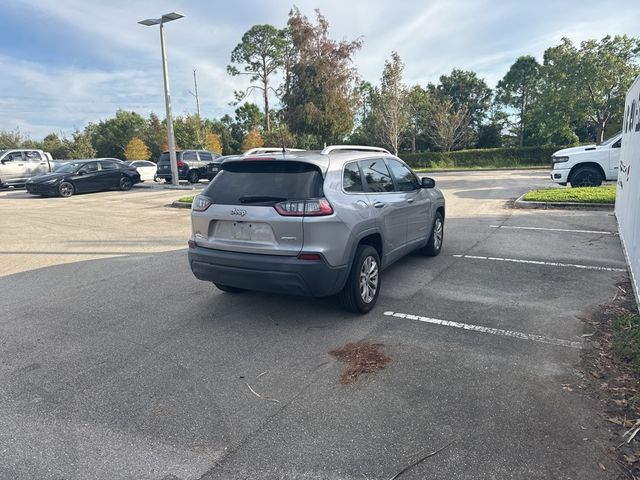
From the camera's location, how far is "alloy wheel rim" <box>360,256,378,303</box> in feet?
15.0

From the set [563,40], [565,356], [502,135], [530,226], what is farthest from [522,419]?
[502,135]

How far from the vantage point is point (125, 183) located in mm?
20984

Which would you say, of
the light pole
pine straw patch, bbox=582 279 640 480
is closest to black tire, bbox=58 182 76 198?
the light pole

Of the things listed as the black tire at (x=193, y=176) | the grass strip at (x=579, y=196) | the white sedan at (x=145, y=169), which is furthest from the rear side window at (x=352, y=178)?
the white sedan at (x=145, y=169)

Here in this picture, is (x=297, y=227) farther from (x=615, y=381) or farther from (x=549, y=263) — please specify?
(x=549, y=263)

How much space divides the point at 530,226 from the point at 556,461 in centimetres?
767

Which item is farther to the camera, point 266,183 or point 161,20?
point 161,20

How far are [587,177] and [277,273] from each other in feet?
43.4

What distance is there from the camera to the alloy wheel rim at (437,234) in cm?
685

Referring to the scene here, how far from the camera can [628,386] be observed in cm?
316

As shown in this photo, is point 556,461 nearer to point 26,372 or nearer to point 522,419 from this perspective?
point 522,419

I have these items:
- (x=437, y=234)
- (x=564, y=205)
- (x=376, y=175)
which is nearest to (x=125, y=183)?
(x=437, y=234)

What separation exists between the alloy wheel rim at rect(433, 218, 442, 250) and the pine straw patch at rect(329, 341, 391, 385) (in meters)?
3.33

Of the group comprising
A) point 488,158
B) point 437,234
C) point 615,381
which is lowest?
point 615,381
